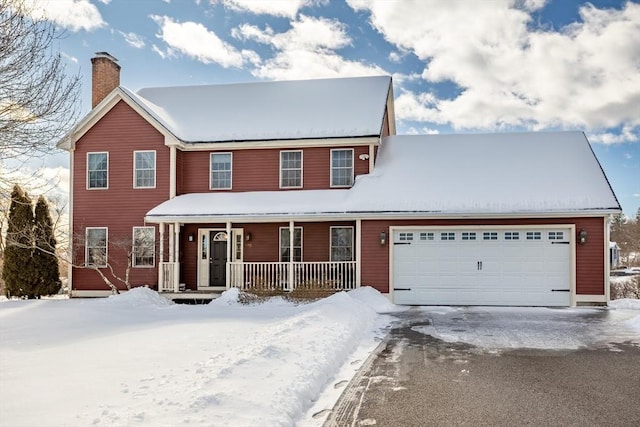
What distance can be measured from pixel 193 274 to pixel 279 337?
1018cm

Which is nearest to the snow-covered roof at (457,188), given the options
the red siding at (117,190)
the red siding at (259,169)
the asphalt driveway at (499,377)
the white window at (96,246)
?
the red siding at (259,169)

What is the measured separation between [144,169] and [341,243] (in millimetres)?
7358

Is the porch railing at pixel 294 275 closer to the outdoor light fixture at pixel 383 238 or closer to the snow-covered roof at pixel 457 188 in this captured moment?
the outdoor light fixture at pixel 383 238

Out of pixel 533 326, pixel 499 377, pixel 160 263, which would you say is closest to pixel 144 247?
pixel 160 263

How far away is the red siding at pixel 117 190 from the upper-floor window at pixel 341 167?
18.8ft

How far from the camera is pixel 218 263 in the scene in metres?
17.8

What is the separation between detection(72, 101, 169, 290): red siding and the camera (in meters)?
17.9

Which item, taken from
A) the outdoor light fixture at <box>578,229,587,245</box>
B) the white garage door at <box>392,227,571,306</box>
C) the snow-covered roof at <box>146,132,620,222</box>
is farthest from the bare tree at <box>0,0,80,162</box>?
the outdoor light fixture at <box>578,229,587,245</box>

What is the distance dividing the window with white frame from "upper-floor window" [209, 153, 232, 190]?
8.53ft

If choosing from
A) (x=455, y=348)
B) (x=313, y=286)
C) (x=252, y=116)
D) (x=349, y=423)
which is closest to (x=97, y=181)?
(x=252, y=116)

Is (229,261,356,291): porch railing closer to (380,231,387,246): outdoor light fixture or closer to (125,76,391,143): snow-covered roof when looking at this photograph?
(380,231,387,246): outdoor light fixture

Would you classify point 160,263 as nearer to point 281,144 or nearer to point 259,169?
point 259,169

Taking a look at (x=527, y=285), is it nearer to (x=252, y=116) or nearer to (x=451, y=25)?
(x=451, y=25)

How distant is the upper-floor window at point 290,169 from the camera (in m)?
17.8
